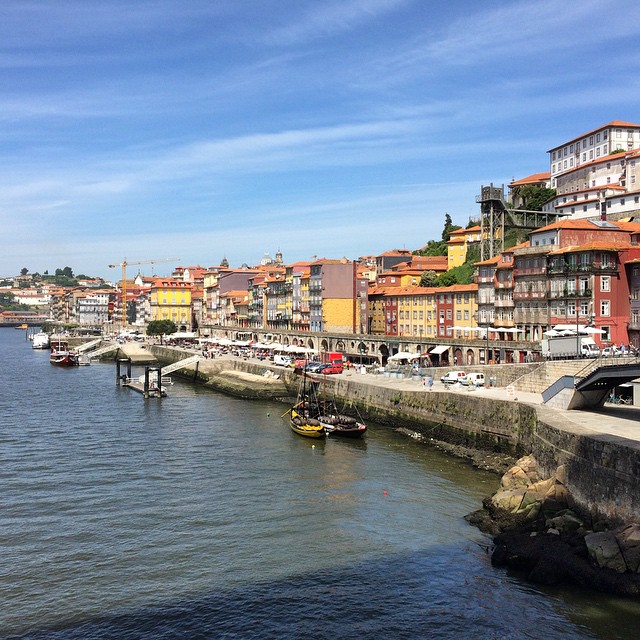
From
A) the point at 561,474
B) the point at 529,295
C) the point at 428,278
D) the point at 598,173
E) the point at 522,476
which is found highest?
the point at 598,173

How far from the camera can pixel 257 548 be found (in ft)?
93.8

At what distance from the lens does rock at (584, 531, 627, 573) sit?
2469 centimetres

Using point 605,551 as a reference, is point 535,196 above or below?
above

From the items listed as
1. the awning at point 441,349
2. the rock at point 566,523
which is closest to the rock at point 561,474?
the rock at point 566,523

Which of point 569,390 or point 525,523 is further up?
point 569,390

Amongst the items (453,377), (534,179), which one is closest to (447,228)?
(534,179)

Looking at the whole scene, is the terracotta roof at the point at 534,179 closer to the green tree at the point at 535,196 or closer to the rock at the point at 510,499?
the green tree at the point at 535,196

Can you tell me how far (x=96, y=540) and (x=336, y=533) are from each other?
9.72 m

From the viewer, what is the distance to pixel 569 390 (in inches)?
1603

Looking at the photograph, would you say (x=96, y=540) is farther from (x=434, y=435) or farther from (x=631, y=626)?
(x=434, y=435)

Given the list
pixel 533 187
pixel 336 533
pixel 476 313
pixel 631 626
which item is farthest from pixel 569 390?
pixel 533 187

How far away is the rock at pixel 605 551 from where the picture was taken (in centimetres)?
2469

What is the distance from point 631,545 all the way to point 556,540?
9.76ft

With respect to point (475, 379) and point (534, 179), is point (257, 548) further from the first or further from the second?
point (534, 179)
